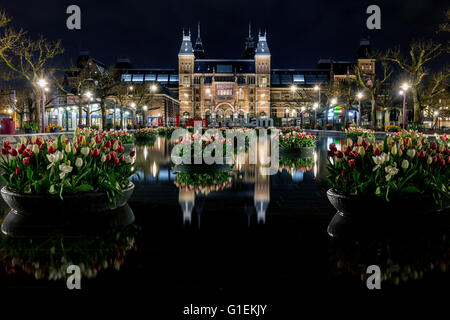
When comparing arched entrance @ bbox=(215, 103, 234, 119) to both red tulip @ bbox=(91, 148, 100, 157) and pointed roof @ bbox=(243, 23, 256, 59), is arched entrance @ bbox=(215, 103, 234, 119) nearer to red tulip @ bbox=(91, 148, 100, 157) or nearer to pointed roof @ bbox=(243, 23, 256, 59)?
pointed roof @ bbox=(243, 23, 256, 59)

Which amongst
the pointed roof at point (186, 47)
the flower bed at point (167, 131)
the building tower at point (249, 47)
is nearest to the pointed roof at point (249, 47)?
the building tower at point (249, 47)

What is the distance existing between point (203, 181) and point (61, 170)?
3.93 m

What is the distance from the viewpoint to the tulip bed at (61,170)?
16.3 ft

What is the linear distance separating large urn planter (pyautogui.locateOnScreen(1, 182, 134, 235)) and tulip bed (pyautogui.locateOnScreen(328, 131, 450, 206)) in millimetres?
3089

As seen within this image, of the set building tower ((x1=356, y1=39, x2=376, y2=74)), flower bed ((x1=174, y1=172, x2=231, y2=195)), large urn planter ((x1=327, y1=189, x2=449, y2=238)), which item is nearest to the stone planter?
flower bed ((x1=174, y1=172, x2=231, y2=195))

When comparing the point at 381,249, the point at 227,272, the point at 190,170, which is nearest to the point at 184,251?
the point at 227,272

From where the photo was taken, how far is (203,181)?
27.8 feet

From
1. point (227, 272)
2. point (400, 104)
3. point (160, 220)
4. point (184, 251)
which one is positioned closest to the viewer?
point (227, 272)

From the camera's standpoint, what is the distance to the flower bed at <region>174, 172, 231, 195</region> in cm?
761

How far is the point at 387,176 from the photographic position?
15.1 feet

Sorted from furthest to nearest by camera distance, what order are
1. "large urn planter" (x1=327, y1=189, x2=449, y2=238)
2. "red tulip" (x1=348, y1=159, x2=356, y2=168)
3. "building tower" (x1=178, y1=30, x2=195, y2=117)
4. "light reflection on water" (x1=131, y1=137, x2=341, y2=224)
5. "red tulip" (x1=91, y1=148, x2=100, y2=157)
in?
"building tower" (x1=178, y1=30, x2=195, y2=117), "light reflection on water" (x1=131, y1=137, x2=341, y2=224), "red tulip" (x1=91, y1=148, x2=100, y2=157), "red tulip" (x1=348, y1=159, x2=356, y2=168), "large urn planter" (x1=327, y1=189, x2=449, y2=238)
